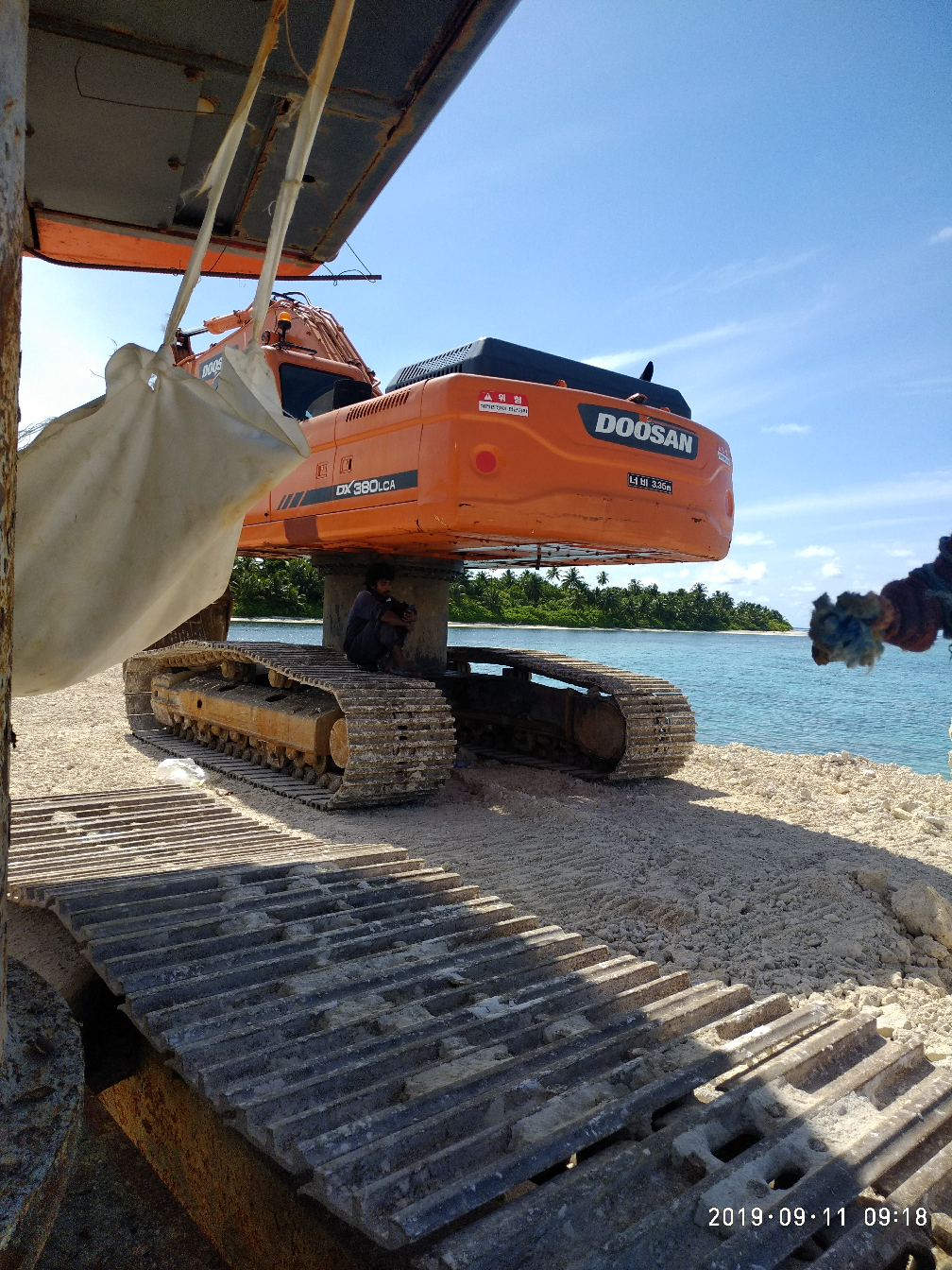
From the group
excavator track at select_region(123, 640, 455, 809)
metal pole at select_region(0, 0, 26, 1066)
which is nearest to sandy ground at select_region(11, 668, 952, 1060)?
excavator track at select_region(123, 640, 455, 809)

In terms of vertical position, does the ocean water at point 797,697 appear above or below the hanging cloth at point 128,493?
below

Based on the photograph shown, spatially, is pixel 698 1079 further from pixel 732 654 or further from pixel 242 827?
pixel 732 654

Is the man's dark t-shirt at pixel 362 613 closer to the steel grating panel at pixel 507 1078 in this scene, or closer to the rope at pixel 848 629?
the steel grating panel at pixel 507 1078

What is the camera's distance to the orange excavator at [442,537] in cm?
505

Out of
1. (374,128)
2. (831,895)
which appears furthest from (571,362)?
(831,895)

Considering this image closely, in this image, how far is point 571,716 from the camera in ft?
23.8

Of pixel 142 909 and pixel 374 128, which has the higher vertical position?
pixel 374 128

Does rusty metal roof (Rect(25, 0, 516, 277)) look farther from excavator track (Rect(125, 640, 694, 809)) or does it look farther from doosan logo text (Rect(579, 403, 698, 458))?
excavator track (Rect(125, 640, 694, 809))

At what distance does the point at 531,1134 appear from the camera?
1700 mm

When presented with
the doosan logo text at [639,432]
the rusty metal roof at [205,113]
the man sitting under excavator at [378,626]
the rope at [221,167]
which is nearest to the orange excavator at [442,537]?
the doosan logo text at [639,432]

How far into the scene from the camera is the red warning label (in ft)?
16.3

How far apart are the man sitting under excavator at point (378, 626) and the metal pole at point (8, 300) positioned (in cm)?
493

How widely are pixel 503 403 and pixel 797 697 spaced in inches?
642

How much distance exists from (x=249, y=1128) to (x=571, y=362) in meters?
4.96
